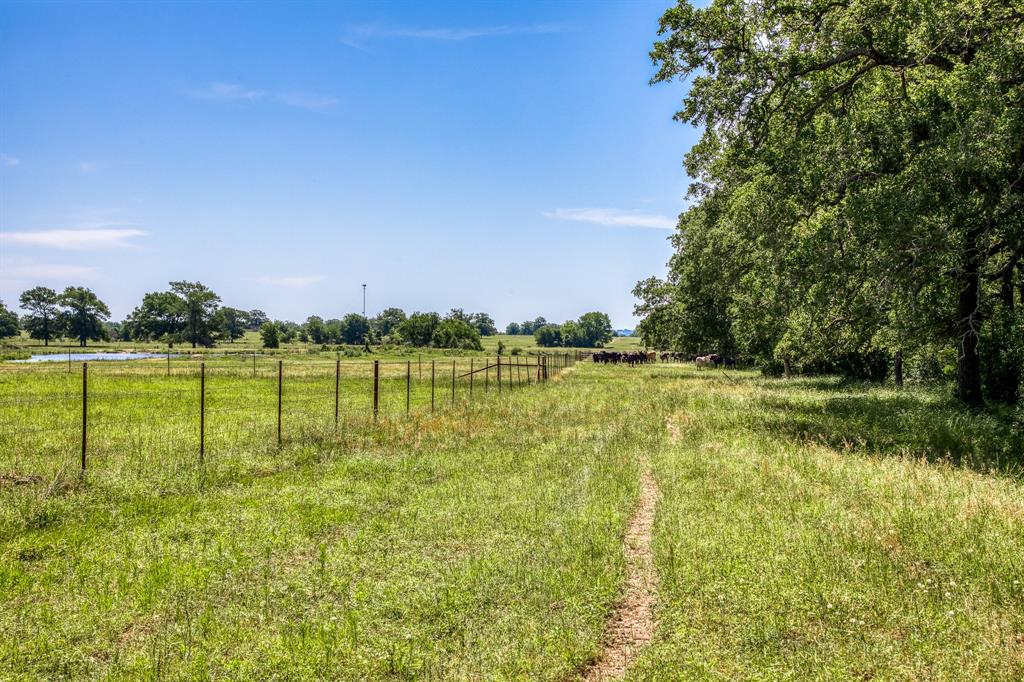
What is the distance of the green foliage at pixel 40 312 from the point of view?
140 m

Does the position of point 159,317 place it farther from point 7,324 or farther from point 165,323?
point 7,324

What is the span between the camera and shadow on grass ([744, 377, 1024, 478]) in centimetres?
1212

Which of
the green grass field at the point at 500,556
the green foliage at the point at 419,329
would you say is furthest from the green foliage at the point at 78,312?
the green grass field at the point at 500,556

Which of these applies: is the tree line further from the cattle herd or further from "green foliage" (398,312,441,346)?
"green foliage" (398,312,441,346)

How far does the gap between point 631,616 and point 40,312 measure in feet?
593

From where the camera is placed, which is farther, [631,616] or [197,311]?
[197,311]

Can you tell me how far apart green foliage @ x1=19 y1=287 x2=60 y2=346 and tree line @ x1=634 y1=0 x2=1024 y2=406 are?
169374 millimetres

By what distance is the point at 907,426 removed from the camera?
14.9 metres

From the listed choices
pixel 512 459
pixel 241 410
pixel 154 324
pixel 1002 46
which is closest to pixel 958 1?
pixel 1002 46

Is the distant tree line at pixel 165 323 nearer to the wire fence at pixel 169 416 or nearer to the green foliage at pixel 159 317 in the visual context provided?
the green foliage at pixel 159 317

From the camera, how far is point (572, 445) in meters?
13.8

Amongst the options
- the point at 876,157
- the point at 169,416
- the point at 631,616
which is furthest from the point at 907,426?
the point at 169,416

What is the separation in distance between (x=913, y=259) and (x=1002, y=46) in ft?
15.0

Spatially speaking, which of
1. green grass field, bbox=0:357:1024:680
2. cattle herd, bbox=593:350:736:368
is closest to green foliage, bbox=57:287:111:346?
cattle herd, bbox=593:350:736:368
